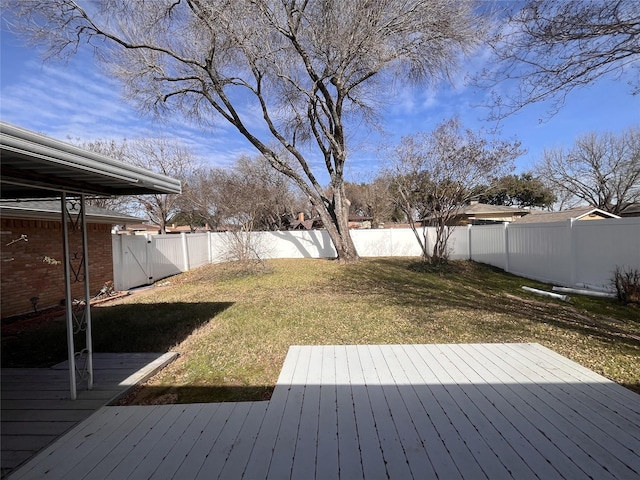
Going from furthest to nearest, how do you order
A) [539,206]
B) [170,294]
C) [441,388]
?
[539,206]
[170,294]
[441,388]

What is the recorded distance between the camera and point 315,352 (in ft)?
13.1

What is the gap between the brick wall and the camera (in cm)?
647

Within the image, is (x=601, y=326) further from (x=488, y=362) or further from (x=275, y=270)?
(x=275, y=270)

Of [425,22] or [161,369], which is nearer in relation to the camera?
[161,369]

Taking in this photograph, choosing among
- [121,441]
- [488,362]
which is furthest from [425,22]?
[121,441]

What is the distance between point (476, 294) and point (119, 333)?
708 centimetres

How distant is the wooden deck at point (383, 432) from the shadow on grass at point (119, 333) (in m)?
1.94

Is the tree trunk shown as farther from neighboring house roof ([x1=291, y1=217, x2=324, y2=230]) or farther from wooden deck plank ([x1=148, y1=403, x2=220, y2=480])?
neighboring house roof ([x1=291, y1=217, x2=324, y2=230])

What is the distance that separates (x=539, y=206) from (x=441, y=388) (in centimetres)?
3398

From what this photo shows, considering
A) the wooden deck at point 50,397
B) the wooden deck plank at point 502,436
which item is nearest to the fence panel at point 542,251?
the wooden deck plank at point 502,436

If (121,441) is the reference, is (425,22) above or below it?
above

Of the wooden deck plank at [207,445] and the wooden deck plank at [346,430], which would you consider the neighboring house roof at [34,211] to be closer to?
the wooden deck plank at [207,445]

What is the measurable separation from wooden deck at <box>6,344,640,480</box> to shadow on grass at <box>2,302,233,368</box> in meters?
1.94

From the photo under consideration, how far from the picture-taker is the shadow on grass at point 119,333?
4.27 meters
